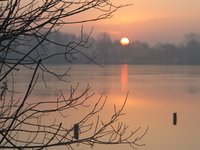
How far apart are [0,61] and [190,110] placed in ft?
66.3

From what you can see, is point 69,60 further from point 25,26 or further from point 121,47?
point 121,47

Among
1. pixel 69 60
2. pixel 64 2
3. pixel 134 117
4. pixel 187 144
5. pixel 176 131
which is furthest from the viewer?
pixel 134 117

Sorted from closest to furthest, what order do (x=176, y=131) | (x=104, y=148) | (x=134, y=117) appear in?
(x=104, y=148)
(x=176, y=131)
(x=134, y=117)

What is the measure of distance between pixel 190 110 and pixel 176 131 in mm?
6295

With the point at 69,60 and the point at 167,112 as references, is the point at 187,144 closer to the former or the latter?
the point at 167,112

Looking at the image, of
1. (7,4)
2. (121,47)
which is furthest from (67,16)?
(121,47)

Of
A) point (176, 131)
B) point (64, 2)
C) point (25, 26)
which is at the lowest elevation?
point (176, 131)

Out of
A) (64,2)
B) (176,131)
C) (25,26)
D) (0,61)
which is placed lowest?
(176,131)

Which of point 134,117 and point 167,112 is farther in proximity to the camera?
point 167,112

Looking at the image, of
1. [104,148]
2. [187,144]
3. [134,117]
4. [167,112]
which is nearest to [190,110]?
[167,112]

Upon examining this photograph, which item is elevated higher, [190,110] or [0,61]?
[0,61]

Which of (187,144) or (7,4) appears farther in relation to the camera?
(187,144)

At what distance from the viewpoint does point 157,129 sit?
608 inches

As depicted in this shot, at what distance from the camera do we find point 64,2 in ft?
6.42
